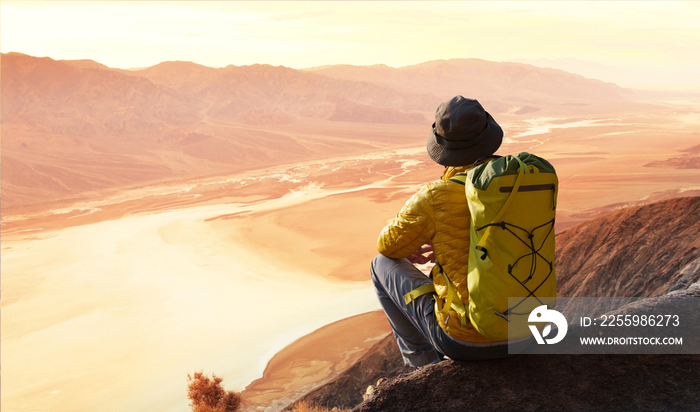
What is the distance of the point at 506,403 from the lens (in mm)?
1569

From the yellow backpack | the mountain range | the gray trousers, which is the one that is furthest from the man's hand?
the mountain range

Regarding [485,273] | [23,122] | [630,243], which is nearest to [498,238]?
[485,273]

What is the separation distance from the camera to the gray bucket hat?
1.47 metres

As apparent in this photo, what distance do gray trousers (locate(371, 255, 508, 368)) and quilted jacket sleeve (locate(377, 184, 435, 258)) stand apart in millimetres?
161

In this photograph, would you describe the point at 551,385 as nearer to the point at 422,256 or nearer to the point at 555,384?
the point at 555,384

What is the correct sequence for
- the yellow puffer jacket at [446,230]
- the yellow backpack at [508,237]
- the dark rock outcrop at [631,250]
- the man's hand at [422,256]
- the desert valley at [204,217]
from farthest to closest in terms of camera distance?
the desert valley at [204,217] → the dark rock outcrop at [631,250] → the man's hand at [422,256] → the yellow puffer jacket at [446,230] → the yellow backpack at [508,237]

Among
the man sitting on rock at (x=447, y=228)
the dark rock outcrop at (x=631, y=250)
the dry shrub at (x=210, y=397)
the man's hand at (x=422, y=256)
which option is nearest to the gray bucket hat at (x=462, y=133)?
the man sitting on rock at (x=447, y=228)

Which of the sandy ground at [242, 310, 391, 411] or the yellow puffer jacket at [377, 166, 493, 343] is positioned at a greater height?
the yellow puffer jacket at [377, 166, 493, 343]

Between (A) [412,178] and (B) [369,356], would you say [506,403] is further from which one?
(A) [412,178]

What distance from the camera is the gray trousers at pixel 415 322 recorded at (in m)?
1.56

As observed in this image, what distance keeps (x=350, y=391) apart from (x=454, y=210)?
193 inches

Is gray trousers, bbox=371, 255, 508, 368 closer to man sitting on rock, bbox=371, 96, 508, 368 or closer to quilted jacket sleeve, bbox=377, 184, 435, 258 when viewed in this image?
man sitting on rock, bbox=371, 96, 508, 368
